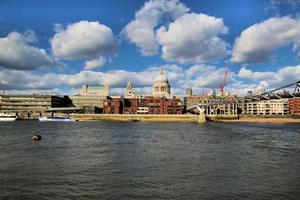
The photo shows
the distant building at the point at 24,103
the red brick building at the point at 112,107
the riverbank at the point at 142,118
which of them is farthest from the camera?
the distant building at the point at 24,103

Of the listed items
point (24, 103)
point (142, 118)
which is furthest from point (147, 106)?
point (24, 103)

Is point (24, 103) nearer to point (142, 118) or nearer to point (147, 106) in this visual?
point (147, 106)

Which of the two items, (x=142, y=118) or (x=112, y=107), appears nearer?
(x=142, y=118)

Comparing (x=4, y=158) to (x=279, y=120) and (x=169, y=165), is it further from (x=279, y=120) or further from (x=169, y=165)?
(x=279, y=120)

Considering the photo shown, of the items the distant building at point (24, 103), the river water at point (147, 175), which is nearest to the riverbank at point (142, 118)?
the distant building at point (24, 103)

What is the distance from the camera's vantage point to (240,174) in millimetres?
26109

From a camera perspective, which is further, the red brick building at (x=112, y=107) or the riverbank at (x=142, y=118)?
the red brick building at (x=112, y=107)

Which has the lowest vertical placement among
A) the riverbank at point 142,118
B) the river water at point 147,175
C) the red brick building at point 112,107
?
the river water at point 147,175

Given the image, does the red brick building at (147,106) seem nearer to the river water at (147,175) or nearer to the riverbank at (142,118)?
the riverbank at (142,118)

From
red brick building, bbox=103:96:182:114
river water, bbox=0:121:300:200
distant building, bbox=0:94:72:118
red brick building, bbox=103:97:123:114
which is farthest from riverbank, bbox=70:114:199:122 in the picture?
river water, bbox=0:121:300:200

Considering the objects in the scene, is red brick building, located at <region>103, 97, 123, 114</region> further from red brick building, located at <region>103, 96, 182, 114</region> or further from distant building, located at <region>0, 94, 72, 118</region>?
distant building, located at <region>0, 94, 72, 118</region>

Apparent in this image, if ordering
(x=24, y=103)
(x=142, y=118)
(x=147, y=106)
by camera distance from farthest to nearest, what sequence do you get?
1. (x=147, y=106)
2. (x=24, y=103)
3. (x=142, y=118)

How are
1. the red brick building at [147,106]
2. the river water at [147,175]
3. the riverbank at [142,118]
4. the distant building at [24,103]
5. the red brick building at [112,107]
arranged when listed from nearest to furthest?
the river water at [147,175], the riverbank at [142,118], the red brick building at [112,107], the distant building at [24,103], the red brick building at [147,106]

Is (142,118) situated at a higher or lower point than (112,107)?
lower
